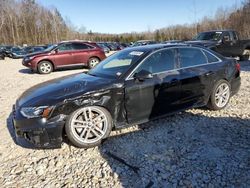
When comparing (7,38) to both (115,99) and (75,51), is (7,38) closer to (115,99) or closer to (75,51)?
(75,51)

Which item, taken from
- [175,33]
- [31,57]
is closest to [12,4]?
[175,33]

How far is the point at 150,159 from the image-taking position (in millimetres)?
3488

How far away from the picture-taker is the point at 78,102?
3742mm

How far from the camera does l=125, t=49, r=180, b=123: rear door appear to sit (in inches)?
161

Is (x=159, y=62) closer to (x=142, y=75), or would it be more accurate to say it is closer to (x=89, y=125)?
(x=142, y=75)

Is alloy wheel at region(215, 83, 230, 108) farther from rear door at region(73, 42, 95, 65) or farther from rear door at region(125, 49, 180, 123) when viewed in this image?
rear door at region(73, 42, 95, 65)

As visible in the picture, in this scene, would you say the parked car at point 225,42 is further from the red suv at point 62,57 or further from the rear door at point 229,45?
the red suv at point 62,57

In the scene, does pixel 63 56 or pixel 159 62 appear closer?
pixel 159 62

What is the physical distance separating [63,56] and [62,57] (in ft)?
0.24

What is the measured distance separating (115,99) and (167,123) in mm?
1274

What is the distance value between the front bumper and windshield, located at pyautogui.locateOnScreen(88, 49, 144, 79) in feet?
3.96

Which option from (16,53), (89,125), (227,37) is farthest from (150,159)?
(16,53)

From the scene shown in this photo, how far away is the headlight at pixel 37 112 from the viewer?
11.8 ft

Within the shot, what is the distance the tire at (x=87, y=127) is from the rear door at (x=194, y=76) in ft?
5.14
